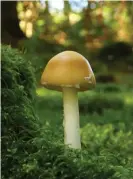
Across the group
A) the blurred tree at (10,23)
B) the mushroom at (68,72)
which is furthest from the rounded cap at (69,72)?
the blurred tree at (10,23)

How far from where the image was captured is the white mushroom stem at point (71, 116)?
1.55 meters

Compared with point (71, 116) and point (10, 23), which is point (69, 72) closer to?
point (71, 116)

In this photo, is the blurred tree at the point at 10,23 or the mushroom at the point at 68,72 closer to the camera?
the mushroom at the point at 68,72

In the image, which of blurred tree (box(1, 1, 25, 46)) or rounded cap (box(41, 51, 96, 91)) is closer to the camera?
rounded cap (box(41, 51, 96, 91))

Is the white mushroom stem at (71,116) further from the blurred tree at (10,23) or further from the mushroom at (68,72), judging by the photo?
the blurred tree at (10,23)

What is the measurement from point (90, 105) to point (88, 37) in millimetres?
3497

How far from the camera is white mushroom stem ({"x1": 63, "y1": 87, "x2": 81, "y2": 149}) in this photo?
1549 millimetres

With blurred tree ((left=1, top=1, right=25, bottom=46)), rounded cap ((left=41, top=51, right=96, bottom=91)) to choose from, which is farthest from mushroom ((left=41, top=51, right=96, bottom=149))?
blurred tree ((left=1, top=1, right=25, bottom=46))

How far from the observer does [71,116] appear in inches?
62.2

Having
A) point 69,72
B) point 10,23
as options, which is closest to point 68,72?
point 69,72

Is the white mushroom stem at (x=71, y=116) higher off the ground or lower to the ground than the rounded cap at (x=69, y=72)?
lower

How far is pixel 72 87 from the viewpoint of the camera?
1.54 m

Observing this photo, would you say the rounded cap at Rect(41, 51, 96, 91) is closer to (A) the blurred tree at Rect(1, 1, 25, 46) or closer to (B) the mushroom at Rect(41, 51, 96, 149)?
(B) the mushroom at Rect(41, 51, 96, 149)

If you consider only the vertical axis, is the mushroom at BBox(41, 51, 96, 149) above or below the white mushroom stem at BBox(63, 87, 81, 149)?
above
